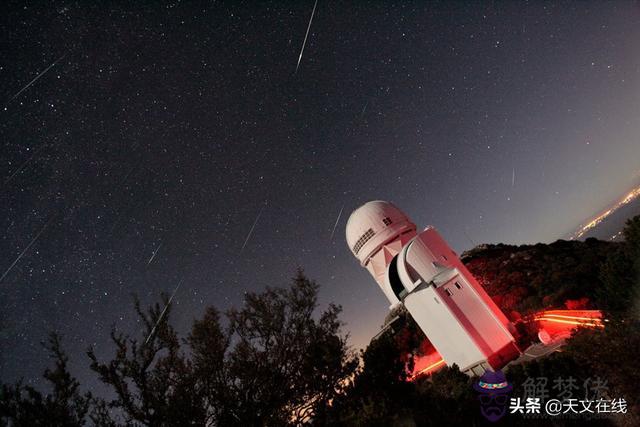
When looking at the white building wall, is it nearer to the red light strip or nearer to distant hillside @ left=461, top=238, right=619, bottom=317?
the red light strip

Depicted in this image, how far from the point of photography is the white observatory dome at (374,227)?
76.8 ft

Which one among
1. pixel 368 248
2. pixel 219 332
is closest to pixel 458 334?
pixel 368 248

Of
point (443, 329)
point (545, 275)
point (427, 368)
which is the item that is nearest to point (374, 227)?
point (443, 329)

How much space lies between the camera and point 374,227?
23.8 m

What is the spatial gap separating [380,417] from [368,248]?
15723 mm

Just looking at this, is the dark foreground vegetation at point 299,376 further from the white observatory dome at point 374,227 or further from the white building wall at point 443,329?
the white observatory dome at point 374,227

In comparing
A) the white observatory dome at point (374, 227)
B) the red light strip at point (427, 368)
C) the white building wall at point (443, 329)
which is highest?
the white observatory dome at point (374, 227)

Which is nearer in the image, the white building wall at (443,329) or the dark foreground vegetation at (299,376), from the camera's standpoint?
the dark foreground vegetation at (299,376)

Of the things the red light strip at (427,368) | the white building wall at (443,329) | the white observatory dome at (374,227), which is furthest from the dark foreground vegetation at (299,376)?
the white observatory dome at (374,227)

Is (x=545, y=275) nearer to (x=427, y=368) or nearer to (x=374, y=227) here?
(x=427, y=368)

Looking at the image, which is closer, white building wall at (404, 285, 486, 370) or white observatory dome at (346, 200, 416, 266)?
white building wall at (404, 285, 486, 370)

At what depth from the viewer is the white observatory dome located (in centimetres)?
2342

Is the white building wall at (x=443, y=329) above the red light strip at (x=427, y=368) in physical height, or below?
above

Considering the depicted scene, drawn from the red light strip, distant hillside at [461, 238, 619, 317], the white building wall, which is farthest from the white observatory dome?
distant hillside at [461, 238, 619, 317]
